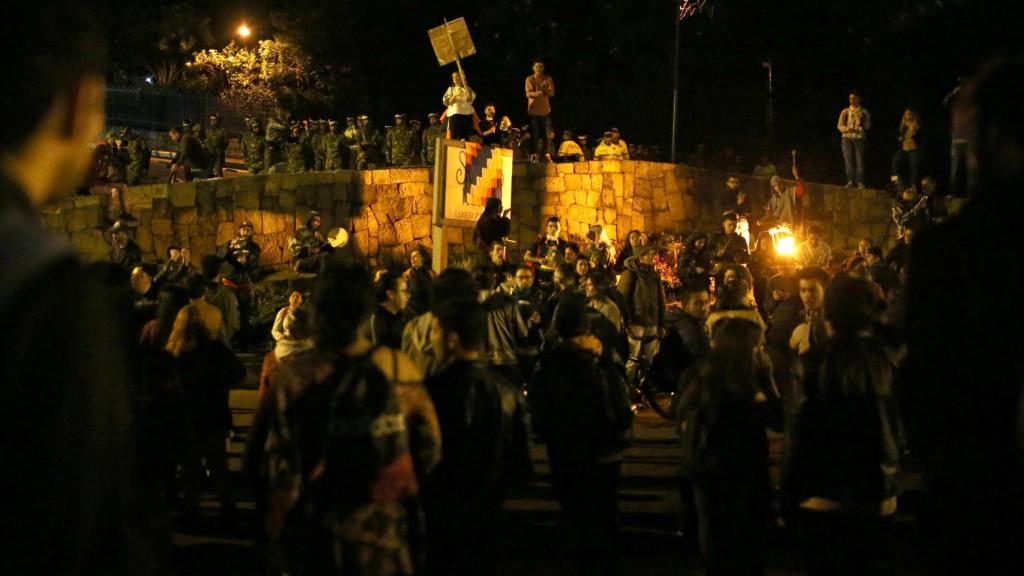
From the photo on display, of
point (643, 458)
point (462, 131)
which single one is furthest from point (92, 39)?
point (462, 131)

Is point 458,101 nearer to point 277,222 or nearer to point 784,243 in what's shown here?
point 277,222

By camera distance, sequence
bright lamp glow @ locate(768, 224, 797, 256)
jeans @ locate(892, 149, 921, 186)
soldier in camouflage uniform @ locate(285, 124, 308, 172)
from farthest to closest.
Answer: jeans @ locate(892, 149, 921, 186) < soldier in camouflage uniform @ locate(285, 124, 308, 172) < bright lamp glow @ locate(768, 224, 797, 256)

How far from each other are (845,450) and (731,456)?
75 cm

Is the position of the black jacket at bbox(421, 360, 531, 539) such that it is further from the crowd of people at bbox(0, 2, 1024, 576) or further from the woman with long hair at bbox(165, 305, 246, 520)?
the woman with long hair at bbox(165, 305, 246, 520)

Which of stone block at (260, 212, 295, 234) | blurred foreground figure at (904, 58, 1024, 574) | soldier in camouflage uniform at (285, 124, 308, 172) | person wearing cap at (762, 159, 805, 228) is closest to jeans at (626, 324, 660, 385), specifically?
person wearing cap at (762, 159, 805, 228)

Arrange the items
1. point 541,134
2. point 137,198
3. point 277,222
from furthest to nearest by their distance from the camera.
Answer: point 541,134, point 277,222, point 137,198

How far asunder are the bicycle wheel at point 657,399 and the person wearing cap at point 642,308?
0.92ft

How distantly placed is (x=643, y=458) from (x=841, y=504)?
5296 millimetres

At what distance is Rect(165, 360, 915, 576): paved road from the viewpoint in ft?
23.7

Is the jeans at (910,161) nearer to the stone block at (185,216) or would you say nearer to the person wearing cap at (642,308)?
the person wearing cap at (642,308)

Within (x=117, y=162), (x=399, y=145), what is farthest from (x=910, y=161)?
(x=117, y=162)

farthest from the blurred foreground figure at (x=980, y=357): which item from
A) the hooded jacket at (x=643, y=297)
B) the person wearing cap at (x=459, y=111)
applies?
the person wearing cap at (x=459, y=111)

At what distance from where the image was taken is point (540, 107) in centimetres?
2309

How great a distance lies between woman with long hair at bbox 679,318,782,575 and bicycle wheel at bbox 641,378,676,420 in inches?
217
